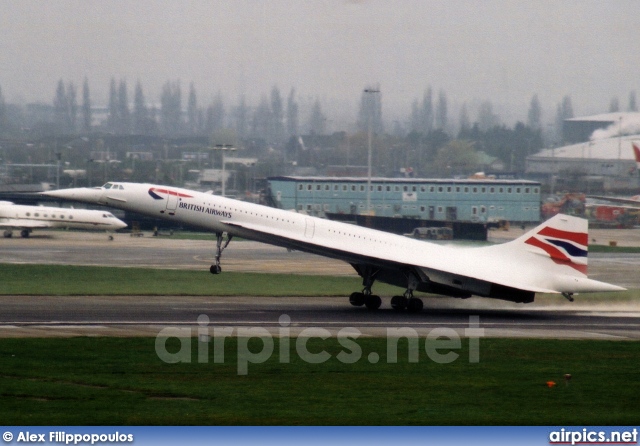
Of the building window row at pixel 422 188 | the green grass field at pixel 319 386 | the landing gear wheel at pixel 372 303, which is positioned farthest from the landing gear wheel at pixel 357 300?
the building window row at pixel 422 188

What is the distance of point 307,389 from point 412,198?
66679 mm

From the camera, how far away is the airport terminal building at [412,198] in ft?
271

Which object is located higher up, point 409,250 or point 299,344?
point 409,250

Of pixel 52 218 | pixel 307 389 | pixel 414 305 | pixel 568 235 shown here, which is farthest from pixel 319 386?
pixel 52 218

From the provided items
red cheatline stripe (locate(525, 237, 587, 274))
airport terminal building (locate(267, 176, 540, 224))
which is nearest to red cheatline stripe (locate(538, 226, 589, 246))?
red cheatline stripe (locate(525, 237, 587, 274))

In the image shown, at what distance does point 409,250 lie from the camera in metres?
36.3

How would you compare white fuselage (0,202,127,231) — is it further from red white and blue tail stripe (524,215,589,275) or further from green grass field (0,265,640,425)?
green grass field (0,265,640,425)

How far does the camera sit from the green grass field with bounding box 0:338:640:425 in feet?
54.4

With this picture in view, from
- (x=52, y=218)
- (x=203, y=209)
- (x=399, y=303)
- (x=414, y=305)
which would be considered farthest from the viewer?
(x=52, y=218)

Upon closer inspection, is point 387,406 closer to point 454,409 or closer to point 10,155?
point 454,409

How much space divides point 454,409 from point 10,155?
88.6m

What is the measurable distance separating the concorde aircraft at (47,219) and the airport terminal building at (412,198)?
14.8m

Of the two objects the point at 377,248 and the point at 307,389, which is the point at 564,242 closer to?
the point at 377,248

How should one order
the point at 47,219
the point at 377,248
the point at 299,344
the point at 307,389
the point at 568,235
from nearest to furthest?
the point at 307,389, the point at 299,344, the point at 568,235, the point at 377,248, the point at 47,219
